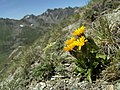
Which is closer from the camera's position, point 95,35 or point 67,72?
point 67,72

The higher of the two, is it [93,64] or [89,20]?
[89,20]

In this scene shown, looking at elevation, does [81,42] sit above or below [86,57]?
above

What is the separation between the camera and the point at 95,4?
10.5 m

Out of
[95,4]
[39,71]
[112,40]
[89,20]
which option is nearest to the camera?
[112,40]

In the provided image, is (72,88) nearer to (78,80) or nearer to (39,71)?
(78,80)

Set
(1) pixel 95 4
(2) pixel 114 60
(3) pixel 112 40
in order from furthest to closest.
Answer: (1) pixel 95 4 < (3) pixel 112 40 < (2) pixel 114 60

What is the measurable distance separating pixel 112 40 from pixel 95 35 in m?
0.87

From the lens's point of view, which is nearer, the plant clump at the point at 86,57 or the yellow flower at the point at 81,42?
the yellow flower at the point at 81,42

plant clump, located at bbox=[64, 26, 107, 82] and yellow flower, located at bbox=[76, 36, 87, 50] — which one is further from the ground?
yellow flower, located at bbox=[76, 36, 87, 50]

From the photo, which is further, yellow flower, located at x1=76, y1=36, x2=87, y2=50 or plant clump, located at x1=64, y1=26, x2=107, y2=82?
plant clump, located at x1=64, y1=26, x2=107, y2=82

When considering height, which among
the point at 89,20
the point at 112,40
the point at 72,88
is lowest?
the point at 72,88

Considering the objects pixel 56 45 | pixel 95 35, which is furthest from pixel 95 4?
pixel 95 35

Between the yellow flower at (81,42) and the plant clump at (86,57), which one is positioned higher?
the yellow flower at (81,42)

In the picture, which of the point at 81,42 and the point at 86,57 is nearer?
the point at 81,42
